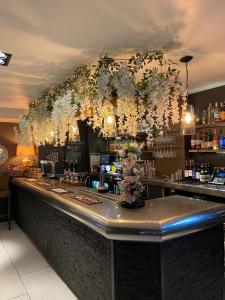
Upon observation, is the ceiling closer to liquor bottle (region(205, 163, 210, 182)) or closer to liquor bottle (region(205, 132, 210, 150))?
liquor bottle (region(205, 132, 210, 150))

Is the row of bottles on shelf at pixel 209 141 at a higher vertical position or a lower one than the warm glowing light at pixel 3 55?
lower

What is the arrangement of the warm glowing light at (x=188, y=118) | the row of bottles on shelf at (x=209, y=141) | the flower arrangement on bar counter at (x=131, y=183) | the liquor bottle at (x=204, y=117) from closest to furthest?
1. the flower arrangement on bar counter at (x=131, y=183)
2. the warm glowing light at (x=188, y=118)
3. the row of bottles on shelf at (x=209, y=141)
4. the liquor bottle at (x=204, y=117)

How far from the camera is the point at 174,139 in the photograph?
538 centimetres

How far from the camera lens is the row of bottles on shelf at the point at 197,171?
482cm

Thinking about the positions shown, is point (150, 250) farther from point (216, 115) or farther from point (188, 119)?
point (216, 115)

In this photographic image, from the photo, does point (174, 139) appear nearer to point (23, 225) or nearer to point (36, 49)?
point (36, 49)

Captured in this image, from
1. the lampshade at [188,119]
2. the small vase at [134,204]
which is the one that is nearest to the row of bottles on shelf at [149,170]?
the lampshade at [188,119]

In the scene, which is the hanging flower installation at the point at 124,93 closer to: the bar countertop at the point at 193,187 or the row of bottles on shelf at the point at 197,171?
the bar countertop at the point at 193,187

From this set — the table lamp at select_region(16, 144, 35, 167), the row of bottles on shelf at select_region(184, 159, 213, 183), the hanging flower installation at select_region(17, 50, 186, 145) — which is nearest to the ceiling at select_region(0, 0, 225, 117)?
the hanging flower installation at select_region(17, 50, 186, 145)

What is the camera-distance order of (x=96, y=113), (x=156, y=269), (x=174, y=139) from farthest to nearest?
(x=174, y=139), (x=96, y=113), (x=156, y=269)

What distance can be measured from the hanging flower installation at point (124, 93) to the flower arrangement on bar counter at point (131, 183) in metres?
0.97

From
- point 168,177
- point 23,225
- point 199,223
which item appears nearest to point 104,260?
point 199,223

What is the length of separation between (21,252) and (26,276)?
0.93 meters

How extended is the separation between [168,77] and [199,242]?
6.29ft
